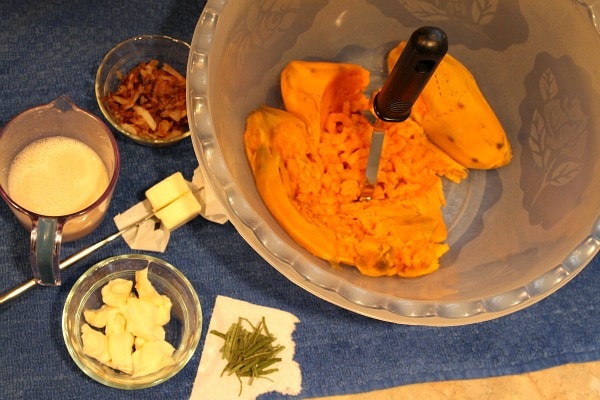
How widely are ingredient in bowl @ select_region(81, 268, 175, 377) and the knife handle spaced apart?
39 cm

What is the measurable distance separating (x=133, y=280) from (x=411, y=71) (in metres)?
0.48

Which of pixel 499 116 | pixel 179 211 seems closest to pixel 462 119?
pixel 499 116

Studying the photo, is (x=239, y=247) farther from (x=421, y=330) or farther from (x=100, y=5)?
(x=100, y=5)

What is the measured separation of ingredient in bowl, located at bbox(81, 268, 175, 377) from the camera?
827 mm

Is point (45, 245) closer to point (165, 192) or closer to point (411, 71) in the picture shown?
point (165, 192)

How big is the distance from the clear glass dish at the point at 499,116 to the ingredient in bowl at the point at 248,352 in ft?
0.57

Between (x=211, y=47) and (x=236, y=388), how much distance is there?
17.7 inches

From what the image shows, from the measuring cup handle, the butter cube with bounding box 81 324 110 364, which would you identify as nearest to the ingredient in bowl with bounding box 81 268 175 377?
the butter cube with bounding box 81 324 110 364

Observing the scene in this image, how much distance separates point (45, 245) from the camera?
2.47ft

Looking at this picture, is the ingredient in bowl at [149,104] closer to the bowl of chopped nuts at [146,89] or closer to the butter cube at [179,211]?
the bowl of chopped nuts at [146,89]

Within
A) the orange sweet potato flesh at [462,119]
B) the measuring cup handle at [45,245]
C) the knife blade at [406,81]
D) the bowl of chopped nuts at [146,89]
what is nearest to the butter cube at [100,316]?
the measuring cup handle at [45,245]

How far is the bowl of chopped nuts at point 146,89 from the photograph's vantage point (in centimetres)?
91

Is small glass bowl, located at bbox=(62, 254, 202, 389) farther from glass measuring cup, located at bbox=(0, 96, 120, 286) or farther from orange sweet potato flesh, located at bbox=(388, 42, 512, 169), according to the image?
orange sweet potato flesh, located at bbox=(388, 42, 512, 169)

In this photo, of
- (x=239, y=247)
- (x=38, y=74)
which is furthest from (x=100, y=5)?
(x=239, y=247)
